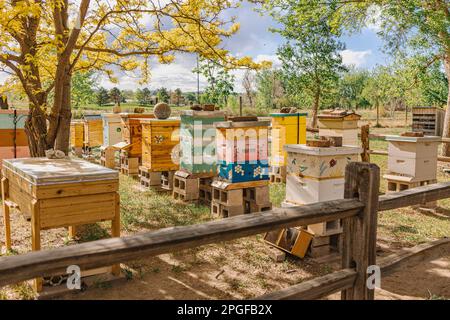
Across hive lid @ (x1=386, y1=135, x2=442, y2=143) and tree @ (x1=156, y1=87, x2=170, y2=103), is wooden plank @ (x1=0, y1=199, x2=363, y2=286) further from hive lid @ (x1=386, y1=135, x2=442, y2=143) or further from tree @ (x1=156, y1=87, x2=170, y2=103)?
tree @ (x1=156, y1=87, x2=170, y2=103)

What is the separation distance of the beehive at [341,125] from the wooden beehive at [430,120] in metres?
16.8

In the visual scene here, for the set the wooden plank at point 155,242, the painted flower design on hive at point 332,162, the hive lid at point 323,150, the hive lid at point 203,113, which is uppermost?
the hive lid at point 203,113

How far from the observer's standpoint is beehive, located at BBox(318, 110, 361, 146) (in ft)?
28.2

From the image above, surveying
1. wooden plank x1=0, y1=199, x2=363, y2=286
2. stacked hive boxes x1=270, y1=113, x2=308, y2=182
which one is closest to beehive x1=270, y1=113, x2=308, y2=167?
stacked hive boxes x1=270, y1=113, x2=308, y2=182

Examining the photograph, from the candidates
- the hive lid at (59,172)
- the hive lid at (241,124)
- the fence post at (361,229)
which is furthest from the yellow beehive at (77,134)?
the fence post at (361,229)

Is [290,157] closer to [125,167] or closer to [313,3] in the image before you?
[125,167]

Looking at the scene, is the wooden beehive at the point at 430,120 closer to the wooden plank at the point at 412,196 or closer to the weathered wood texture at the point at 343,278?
the wooden plank at the point at 412,196

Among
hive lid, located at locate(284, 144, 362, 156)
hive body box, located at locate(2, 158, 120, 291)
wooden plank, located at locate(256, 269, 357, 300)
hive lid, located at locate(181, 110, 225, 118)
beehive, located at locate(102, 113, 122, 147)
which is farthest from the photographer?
beehive, located at locate(102, 113, 122, 147)

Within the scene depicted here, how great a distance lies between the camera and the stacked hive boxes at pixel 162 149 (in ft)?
28.1

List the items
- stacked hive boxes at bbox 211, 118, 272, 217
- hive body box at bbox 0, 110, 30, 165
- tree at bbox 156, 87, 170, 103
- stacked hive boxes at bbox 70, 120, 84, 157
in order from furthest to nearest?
tree at bbox 156, 87, 170, 103, stacked hive boxes at bbox 70, 120, 84, 157, hive body box at bbox 0, 110, 30, 165, stacked hive boxes at bbox 211, 118, 272, 217

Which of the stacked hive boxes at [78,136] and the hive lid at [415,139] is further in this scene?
the stacked hive boxes at [78,136]

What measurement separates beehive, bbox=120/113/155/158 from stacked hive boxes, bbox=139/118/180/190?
1.44 m

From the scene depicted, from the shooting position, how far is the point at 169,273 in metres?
4.69
